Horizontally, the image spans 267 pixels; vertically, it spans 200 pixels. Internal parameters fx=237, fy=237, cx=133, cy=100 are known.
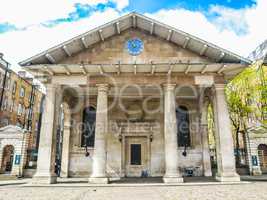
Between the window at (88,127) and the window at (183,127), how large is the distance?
691 centimetres

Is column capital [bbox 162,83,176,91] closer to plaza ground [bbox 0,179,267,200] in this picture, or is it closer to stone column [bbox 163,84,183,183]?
stone column [bbox 163,84,183,183]

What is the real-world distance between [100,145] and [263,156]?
15.3 m

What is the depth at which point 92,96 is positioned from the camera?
760 inches

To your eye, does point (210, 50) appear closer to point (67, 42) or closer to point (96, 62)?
point (96, 62)

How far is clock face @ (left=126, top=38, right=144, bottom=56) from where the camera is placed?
582 inches

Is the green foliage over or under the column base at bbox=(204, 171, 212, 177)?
over

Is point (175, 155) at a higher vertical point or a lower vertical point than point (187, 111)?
lower

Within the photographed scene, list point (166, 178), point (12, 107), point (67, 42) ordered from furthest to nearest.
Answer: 1. point (12, 107)
2. point (67, 42)
3. point (166, 178)

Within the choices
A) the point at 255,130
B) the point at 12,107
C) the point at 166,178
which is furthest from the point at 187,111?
the point at 12,107

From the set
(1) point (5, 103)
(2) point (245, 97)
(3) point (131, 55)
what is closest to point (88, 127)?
(3) point (131, 55)

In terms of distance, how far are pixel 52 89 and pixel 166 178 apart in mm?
8468

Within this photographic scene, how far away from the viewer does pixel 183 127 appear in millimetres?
19156

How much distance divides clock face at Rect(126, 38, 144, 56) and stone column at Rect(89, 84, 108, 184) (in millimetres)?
2703

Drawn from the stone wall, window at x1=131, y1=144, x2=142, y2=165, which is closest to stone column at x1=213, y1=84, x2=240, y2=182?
the stone wall
